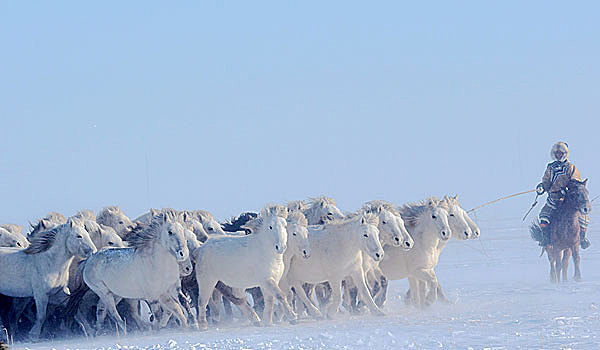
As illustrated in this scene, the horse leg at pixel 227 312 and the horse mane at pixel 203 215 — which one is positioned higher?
the horse mane at pixel 203 215

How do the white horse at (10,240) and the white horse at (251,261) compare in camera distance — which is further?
the white horse at (10,240)

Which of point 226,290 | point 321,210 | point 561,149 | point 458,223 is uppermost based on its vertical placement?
point 561,149

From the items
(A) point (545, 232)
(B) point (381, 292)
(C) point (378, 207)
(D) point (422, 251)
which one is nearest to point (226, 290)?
(B) point (381, 292)

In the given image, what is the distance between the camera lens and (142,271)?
Result: 10.8 m

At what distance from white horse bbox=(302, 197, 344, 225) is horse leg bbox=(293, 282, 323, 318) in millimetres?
1440

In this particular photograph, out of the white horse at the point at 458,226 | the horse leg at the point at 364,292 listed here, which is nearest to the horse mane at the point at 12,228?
the horse leg at the point at 364,292

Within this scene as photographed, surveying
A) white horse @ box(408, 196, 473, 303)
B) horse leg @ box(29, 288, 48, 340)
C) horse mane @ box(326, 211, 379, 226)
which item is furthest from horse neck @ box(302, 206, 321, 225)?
horse leg @ box(29, 288, 48, 340)

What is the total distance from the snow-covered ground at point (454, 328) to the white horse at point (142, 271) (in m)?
0.47

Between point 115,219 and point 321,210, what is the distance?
119 inches

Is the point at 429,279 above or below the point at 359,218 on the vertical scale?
below

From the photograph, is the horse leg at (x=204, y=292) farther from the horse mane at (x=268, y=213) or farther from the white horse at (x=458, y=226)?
the white horse at (x=458, y=226)

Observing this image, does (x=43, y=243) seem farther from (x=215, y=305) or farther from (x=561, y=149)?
(x=561, y=149)

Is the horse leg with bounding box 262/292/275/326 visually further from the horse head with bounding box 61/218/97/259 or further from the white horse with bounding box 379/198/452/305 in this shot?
the white horse with bounding box 379/198/452/305

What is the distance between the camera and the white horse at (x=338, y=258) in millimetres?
11422
